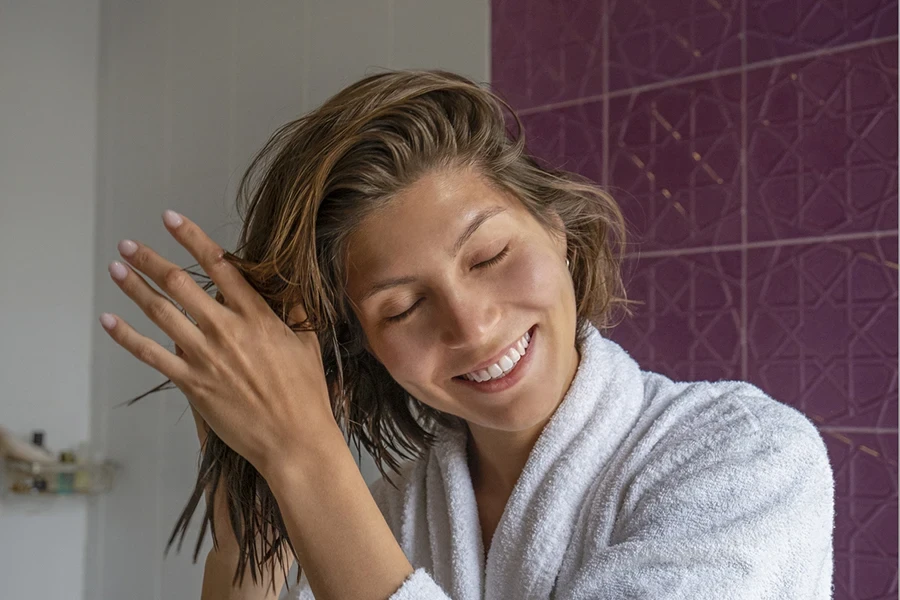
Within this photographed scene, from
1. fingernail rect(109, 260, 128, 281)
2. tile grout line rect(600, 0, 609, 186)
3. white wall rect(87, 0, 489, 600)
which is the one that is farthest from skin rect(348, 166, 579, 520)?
white wall rect(87, 0, 489, 600)

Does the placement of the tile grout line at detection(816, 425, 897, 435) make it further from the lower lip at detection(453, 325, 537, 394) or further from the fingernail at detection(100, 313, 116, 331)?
the fingernail at detection(100, 313, 116, 331)

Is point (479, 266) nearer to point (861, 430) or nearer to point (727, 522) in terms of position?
point (727, 522)

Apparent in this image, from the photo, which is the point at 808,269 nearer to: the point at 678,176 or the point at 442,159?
the point at 678,176

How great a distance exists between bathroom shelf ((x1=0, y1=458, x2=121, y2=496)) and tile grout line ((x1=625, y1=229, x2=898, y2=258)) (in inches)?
63.8

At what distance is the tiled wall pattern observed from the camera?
52.8 inches

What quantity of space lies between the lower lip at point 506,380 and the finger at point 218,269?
219 mm

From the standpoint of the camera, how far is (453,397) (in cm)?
96

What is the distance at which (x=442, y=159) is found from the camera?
961mm

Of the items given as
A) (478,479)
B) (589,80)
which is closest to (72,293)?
(589,80)

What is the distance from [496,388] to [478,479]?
220 mm

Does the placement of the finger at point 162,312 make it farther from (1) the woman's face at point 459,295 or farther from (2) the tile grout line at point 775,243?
(2) the tile grout line at point 775,243

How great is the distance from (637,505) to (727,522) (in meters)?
0.10

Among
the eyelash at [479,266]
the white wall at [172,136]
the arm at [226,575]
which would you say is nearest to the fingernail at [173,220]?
the eyelash at [479,266]

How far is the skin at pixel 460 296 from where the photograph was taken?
35.3 inches
